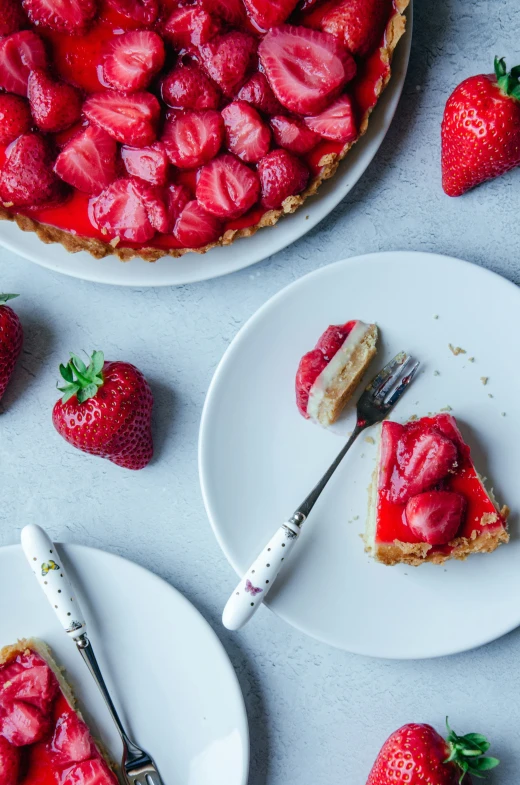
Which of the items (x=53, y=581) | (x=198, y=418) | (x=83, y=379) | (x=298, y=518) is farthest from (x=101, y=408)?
(x=298, y=518)

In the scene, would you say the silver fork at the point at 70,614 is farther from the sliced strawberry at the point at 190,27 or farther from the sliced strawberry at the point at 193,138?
the sliced strawberry at the point at 190,27

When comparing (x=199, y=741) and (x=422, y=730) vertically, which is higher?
(x=422, y=730)

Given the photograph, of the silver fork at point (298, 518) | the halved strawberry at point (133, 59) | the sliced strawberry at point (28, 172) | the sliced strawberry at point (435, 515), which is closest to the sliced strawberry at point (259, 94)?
the halved strawberry at point (133, 59)

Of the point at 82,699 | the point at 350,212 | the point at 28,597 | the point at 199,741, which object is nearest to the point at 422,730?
the point at 199,741

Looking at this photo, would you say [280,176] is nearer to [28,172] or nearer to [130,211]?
[130,211]

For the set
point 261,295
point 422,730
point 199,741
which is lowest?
point 199,741

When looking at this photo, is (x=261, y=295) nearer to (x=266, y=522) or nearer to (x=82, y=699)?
(x=266, y=522)
